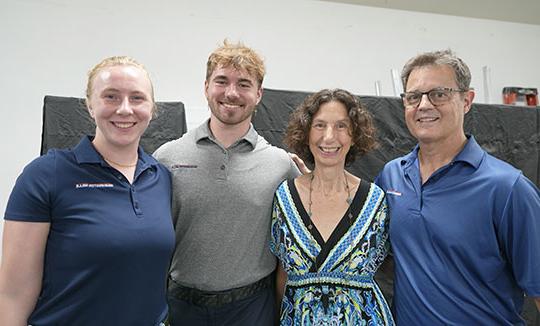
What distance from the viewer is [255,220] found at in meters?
1.52

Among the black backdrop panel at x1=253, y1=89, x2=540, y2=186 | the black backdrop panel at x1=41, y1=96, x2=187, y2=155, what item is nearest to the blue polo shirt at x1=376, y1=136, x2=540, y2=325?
the black backdrop panel at x1=253, y1=89, x2=540, y2=186

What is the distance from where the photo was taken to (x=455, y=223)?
4.41ft

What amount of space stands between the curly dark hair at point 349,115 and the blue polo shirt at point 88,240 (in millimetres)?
710

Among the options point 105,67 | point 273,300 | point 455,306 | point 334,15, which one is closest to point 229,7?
point 334,15

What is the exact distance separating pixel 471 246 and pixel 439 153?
353mm

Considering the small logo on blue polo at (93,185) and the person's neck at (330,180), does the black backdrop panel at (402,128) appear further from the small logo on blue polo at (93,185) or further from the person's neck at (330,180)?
the small logo on blue polo at (93,185)

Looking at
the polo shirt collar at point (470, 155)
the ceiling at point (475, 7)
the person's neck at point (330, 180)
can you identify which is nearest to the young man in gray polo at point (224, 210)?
the person's neck at point (330, 180)

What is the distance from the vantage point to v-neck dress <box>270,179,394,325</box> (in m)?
1.40

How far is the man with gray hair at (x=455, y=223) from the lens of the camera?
129 centimetres

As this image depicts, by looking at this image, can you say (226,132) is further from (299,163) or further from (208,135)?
(299,163)

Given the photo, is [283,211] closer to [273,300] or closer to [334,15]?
[273,300]

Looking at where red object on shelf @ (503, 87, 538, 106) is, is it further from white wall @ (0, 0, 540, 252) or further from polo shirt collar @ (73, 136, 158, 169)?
polo shirt collar @ (73, 136, 158, 169)

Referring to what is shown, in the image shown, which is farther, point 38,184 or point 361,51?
point 361,51

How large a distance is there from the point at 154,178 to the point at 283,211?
488mm
